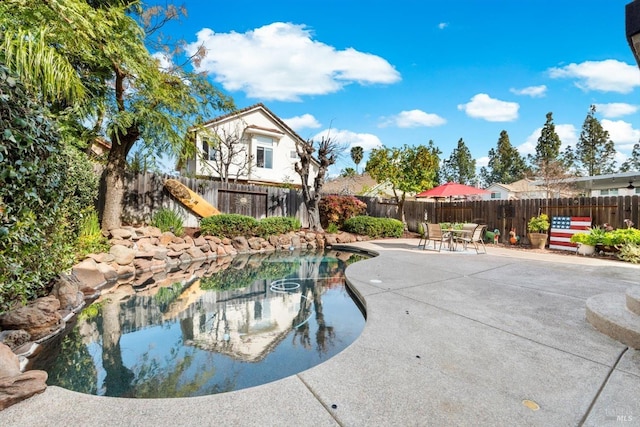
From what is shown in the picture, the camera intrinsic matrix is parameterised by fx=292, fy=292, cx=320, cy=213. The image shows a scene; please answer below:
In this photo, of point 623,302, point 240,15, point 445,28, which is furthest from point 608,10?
point 240,15

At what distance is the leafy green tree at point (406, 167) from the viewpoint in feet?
44.3

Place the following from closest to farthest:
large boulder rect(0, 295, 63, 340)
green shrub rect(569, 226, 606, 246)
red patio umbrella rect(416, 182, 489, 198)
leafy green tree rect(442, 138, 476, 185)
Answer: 1. large boulder rect(0, 295, 63, 340)
2. green shrub rect(569, 226, 606, 246)
3. red patio umbrella rect(416, 182, 489, 198)
4. leafy green tree rect(442, 138, 476, 185)

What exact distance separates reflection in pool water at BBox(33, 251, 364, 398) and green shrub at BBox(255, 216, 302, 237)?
456 centimetres

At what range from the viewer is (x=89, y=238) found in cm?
576

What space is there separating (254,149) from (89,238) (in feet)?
46.0

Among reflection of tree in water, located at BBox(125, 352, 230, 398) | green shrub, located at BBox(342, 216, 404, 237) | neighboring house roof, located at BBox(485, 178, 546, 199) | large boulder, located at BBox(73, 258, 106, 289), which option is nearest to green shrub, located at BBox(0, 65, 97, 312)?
large boulder, located at BBox(73, 258, 106, 289)

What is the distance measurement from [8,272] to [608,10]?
11.7 metres

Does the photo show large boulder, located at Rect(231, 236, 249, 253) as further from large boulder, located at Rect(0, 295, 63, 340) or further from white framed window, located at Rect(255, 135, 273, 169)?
white framed window, located at Rect(255, 135, 273, 169)

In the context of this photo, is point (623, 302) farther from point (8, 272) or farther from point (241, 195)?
point (241, 195)

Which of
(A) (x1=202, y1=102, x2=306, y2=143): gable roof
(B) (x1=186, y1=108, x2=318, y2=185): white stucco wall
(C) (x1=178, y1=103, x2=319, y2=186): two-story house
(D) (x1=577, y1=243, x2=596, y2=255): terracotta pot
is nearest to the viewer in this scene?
(D) (x1=577, y1=243, x2=596, y2=255): terracotta pot

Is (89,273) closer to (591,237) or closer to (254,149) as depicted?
(591,237)

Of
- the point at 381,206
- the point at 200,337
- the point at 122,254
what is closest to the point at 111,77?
the point at 122,254

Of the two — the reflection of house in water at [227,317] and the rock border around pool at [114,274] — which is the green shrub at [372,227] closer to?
the rock border around pool at [114,274]

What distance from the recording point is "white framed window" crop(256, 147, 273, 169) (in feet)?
63.5
